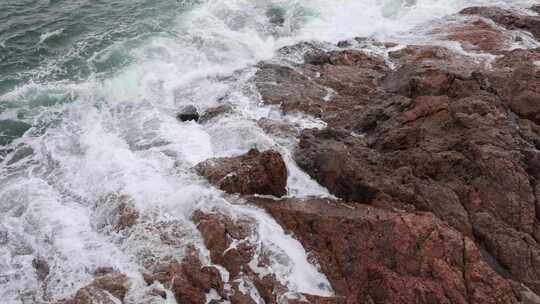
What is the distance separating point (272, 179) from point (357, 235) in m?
2.48

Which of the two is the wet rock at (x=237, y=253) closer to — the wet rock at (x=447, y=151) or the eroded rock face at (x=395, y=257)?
the eroded rock face at (x=395, y=257)

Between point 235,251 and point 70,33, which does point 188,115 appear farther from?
point 70,33

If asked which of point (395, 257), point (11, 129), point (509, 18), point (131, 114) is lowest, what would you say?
point (11, 129)

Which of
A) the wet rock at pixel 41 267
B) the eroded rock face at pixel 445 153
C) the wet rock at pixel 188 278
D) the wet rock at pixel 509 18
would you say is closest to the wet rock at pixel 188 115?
the eroded rock face at pixel 445 153

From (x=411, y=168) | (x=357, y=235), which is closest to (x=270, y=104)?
(x=411, y=168)

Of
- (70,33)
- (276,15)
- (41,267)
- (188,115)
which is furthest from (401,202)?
(70,33)

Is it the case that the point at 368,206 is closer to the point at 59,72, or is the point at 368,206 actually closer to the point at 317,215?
the point at 317,215

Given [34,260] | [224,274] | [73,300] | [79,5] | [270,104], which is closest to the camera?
[73,300]

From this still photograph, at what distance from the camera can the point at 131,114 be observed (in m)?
16.0

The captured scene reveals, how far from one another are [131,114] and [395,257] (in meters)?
10.4

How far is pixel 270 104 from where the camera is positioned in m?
15.3

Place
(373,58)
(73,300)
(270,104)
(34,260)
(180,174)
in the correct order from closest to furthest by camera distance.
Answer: (73,300)
(34,260)
(180,174)
(270,104)
(373,58)

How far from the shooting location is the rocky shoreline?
8.67 metres

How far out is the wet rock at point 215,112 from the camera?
1489cm
